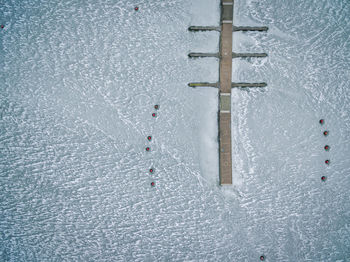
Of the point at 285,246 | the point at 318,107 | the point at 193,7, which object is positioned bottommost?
the point at 285,246

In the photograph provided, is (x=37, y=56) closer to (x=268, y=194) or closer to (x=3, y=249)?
(x=3, y=249)

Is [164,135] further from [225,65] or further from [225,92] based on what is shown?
[225,65]

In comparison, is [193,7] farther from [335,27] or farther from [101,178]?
[101,178]

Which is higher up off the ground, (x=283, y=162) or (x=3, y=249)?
(x=283, y=162)

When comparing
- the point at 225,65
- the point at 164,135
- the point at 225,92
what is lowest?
the point at 164,135

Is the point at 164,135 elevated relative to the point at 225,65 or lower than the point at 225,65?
lower

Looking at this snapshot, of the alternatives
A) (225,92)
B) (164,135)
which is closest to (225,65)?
(225,92)

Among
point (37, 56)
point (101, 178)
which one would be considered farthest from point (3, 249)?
point (37, 56)
